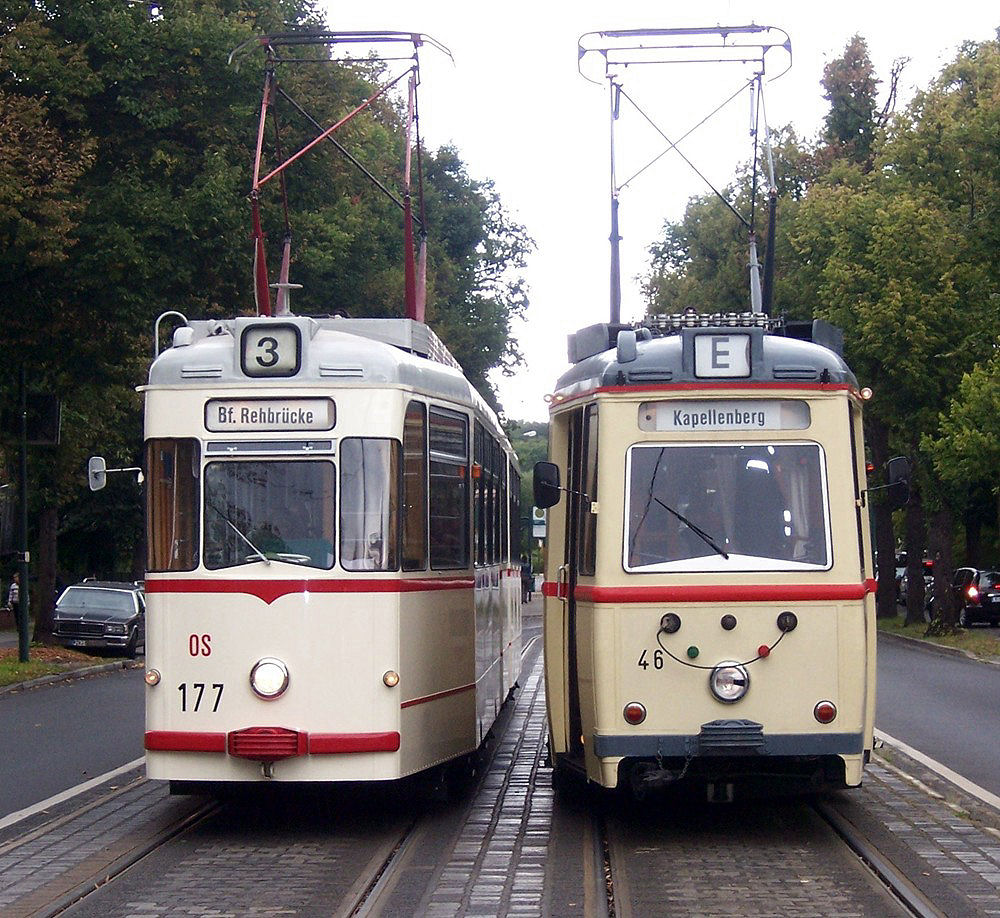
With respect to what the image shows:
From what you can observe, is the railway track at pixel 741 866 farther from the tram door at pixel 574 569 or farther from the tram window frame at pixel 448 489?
the tram window frame at pixel 448 489

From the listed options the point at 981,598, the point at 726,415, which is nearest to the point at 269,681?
the point at 726,415

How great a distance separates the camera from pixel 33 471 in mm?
33438

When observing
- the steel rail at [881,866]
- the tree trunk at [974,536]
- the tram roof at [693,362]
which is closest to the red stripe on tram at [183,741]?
the tram roof at [693,362]

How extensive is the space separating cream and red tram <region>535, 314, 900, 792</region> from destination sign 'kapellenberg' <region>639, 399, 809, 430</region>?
10 mm

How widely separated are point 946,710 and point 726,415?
10968 mm

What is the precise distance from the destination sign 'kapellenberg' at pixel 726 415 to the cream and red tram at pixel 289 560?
5.25 ft

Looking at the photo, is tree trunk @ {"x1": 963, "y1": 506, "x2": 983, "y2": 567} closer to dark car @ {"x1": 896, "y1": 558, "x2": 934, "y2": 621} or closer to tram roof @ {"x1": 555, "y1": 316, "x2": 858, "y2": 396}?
dark car @ {"x1": 896, "y1": 558, "x2": 934, "y2": 621}

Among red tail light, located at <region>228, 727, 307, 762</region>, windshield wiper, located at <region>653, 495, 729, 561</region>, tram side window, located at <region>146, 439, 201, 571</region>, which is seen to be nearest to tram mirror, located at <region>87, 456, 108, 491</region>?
tram side window, located at <region>146, 439, 201, 571</region>

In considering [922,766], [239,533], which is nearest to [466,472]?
[239,533]

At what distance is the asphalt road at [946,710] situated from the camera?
Result: 48.2 ft

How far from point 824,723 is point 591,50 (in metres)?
8.58

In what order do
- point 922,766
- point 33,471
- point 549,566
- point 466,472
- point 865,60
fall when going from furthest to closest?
point 865,60 < point 33,471 < point 922,766 < point 466,472 < point 549,566

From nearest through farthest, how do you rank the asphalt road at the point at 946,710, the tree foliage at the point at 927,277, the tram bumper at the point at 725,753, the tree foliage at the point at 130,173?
the tram bumper at the point at 725,753 < the asphalt road at the point at 946,710 < the tree foliage at the point at 130,173 < the tree foliage at the point at 927,277

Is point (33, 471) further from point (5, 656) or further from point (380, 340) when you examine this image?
point (380, 340)
